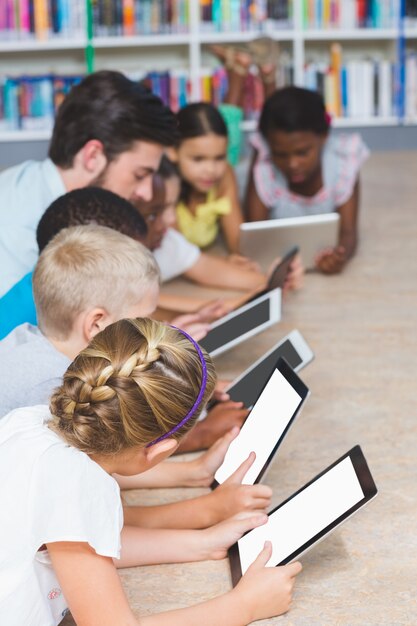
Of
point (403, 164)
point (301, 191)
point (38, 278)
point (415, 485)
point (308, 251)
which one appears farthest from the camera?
point (403, 164)

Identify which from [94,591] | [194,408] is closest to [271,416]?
[194,408]

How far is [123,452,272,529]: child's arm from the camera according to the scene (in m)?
1.38

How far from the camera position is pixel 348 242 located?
2.91 m

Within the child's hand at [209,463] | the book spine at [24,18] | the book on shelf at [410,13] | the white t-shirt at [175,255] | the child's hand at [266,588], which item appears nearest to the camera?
the child's hand at [266,588]

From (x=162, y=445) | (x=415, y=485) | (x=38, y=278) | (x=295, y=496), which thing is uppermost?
(x=38, y=278)

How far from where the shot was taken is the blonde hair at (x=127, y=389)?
1029mm

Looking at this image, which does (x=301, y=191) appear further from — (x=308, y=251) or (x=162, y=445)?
(x=162, y=445)

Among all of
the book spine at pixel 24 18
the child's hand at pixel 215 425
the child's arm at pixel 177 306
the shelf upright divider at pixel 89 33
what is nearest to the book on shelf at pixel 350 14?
the shelf upright divider at pixel 89 33

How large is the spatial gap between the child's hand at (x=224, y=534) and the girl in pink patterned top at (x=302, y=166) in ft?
5.09

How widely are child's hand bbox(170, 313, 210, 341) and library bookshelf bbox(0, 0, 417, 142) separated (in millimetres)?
2475

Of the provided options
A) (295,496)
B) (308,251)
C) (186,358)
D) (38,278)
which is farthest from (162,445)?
(308,251)

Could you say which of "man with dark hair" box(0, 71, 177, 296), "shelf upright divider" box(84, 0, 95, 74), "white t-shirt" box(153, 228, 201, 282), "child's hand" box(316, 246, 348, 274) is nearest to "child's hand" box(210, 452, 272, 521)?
"man with dark hair" box(0, 71, 177, 296)

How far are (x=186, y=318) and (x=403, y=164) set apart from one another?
8.31 ft

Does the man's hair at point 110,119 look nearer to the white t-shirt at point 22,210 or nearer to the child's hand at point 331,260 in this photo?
the white t-shirt at point 22,210
